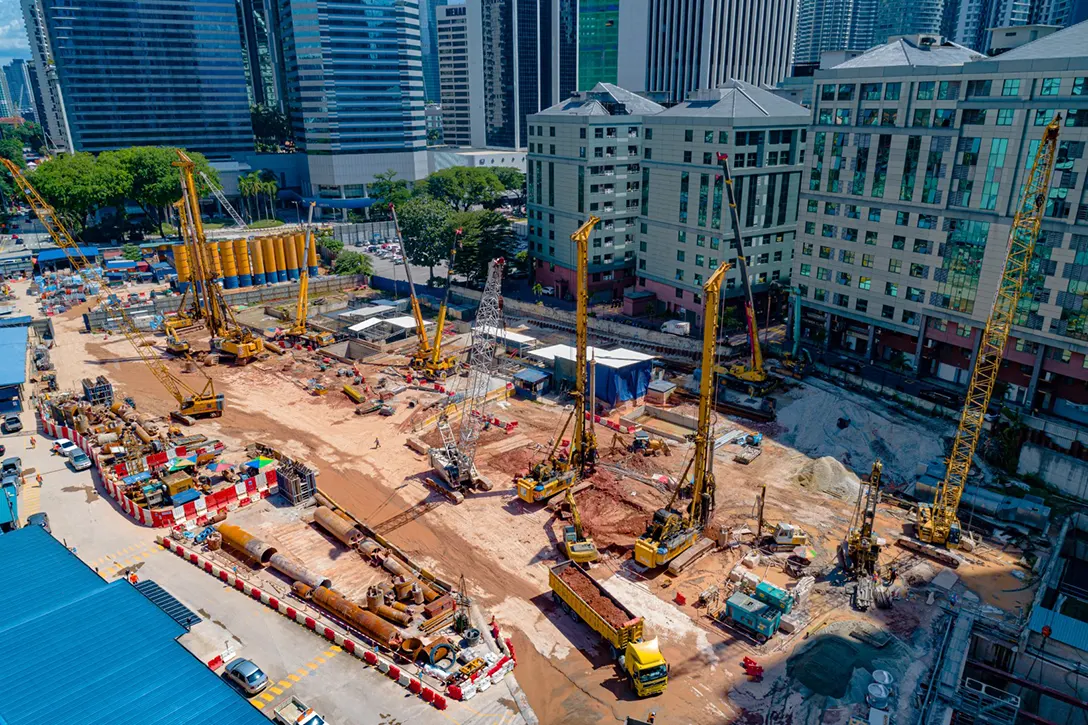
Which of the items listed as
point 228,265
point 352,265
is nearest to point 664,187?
point 352,265

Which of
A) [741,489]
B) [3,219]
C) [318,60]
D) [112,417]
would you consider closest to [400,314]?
[112,417]

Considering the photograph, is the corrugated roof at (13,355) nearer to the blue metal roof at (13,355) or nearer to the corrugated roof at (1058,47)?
the blue metal roof at (13,355)

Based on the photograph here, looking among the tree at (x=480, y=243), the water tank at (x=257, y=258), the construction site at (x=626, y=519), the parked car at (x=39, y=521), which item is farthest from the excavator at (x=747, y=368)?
the water tank at (x=257, y=258)

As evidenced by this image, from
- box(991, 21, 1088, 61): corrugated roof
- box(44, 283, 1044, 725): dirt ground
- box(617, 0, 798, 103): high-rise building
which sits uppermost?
box(617, 0, 798, 103): high-rise building

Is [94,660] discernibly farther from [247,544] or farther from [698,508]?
[698,508]

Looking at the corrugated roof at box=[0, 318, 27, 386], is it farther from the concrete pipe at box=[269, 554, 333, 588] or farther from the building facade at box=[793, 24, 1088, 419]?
the building facade at box=[793, 24, 1088, 419]

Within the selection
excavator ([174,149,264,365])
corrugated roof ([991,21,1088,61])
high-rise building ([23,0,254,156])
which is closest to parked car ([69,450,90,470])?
excavator ([174,149,264,365])

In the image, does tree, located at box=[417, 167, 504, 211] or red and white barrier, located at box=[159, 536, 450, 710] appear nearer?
red and white barrier, located at box=[159, 536, 450, 710]
